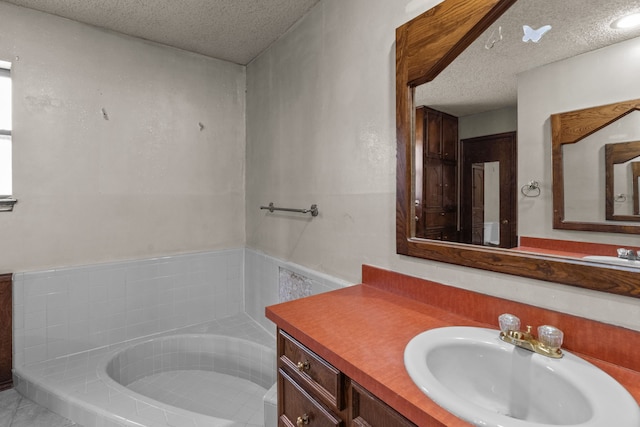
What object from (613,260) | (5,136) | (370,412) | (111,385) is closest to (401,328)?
(370,412)

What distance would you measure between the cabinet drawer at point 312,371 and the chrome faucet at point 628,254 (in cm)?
78

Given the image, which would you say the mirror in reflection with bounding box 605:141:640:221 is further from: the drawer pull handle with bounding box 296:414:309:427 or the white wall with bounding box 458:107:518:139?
the drawer pull handle with bounding box 296:414:309:427

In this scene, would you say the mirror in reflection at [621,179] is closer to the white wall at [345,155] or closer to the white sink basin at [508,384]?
the white wall at [345,155]

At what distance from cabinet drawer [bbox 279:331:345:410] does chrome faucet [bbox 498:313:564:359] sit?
0.47 metres

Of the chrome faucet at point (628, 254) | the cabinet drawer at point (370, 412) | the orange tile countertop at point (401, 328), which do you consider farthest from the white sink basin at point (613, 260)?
the cabinet drawer at point (370, 412)

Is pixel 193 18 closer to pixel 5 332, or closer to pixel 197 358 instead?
pixel 5 332

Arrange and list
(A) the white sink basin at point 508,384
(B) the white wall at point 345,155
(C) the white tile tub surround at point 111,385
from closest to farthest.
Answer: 1. (A) the white sink basin at point 508,384
2. (B) the white wall at point 345,155
3. (C) the white tile tub surround at point 111,385

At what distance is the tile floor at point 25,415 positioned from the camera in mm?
1647

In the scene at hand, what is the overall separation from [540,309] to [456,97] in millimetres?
777

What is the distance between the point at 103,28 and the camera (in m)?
2.17

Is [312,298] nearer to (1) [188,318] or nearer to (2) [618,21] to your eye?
(2) [618,21]

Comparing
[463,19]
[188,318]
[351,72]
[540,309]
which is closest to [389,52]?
[351,72]

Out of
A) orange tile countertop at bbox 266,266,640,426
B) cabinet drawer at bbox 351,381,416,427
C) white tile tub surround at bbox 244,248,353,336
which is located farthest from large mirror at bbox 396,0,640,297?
white tile tub surround at bbox 244,248,353,336

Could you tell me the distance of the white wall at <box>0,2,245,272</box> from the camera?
77.2 inches
